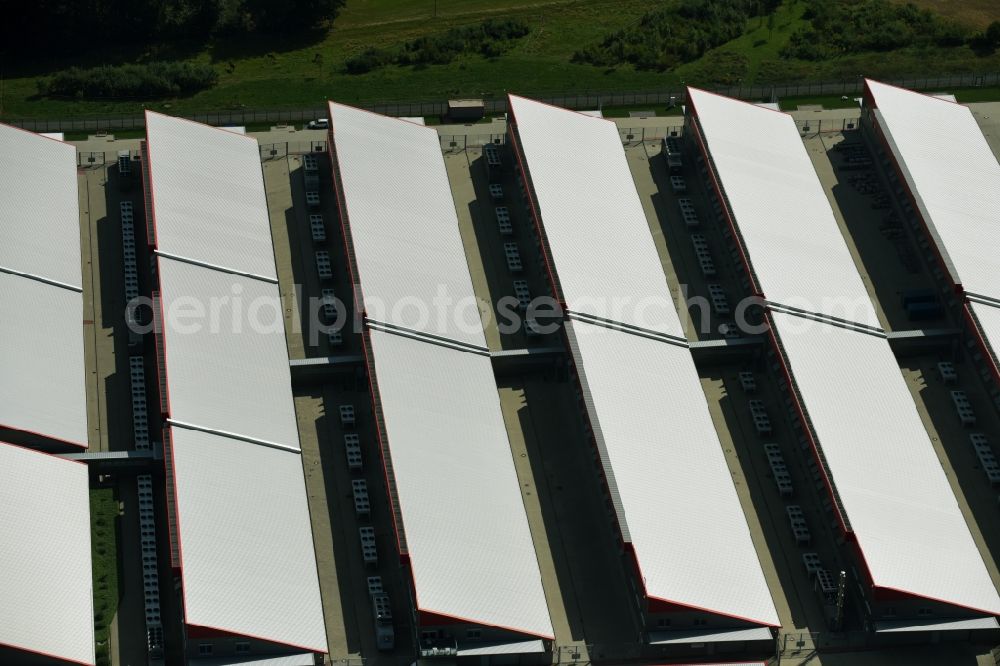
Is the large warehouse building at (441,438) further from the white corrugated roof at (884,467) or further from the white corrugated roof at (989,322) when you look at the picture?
the white corrugated roof at (989,322)

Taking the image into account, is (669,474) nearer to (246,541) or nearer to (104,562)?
(246,541)

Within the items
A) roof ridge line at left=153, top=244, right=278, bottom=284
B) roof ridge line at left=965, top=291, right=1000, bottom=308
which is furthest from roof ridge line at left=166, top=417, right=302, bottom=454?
roof ridge line at left=965, top=291, right=1000, bottom=308

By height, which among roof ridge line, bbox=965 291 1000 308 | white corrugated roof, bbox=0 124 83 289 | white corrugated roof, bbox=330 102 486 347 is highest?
white corrugated roof, bbox=0 124 83 289

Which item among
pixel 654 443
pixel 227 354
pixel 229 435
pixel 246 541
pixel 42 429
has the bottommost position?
pixel 246 541

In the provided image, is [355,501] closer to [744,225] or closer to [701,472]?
[701,472]

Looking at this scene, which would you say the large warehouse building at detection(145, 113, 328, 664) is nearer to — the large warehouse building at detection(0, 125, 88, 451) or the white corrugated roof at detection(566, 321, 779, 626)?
the large warehouse building at detection(0, 125, 88, 451)

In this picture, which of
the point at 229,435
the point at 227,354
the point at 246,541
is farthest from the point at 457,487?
the point at 227,354
